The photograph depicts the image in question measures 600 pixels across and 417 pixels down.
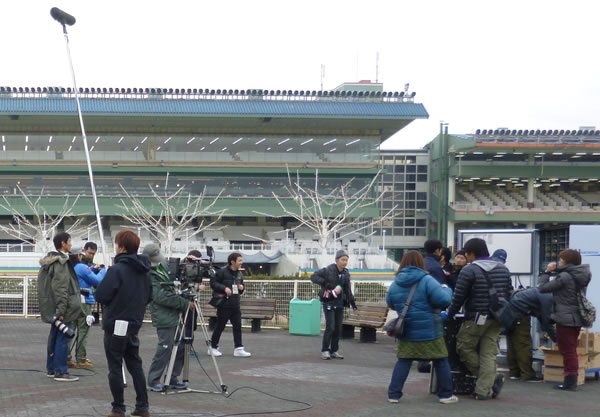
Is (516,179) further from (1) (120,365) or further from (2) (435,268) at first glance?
(1) (120,365)

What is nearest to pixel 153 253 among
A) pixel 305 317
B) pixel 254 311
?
pixel 305 317

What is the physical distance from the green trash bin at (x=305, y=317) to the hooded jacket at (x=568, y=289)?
23.4 ft

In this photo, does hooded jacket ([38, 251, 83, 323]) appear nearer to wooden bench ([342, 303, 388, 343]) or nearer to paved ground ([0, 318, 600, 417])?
paved ground ([0, 318, 600, 417])

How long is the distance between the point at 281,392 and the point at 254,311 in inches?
304

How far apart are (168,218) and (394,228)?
2295cm

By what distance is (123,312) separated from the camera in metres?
7.74

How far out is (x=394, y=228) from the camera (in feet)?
238

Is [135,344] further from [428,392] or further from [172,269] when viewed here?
[428,392]

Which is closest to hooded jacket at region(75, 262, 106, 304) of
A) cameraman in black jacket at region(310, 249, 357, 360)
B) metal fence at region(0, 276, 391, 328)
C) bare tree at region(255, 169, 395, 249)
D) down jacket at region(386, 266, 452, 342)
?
cameraman in black jacket at region(310, 249, 357, 360)

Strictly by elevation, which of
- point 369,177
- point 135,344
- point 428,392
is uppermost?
point 369,177

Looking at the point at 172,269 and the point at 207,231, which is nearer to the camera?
the point at 172,269

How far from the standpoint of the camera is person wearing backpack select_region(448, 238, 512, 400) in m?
9.28

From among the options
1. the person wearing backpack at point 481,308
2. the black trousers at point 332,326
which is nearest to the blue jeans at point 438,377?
the person wearing backpack at point 481,308

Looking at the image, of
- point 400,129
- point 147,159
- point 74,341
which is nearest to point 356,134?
point 400,129
